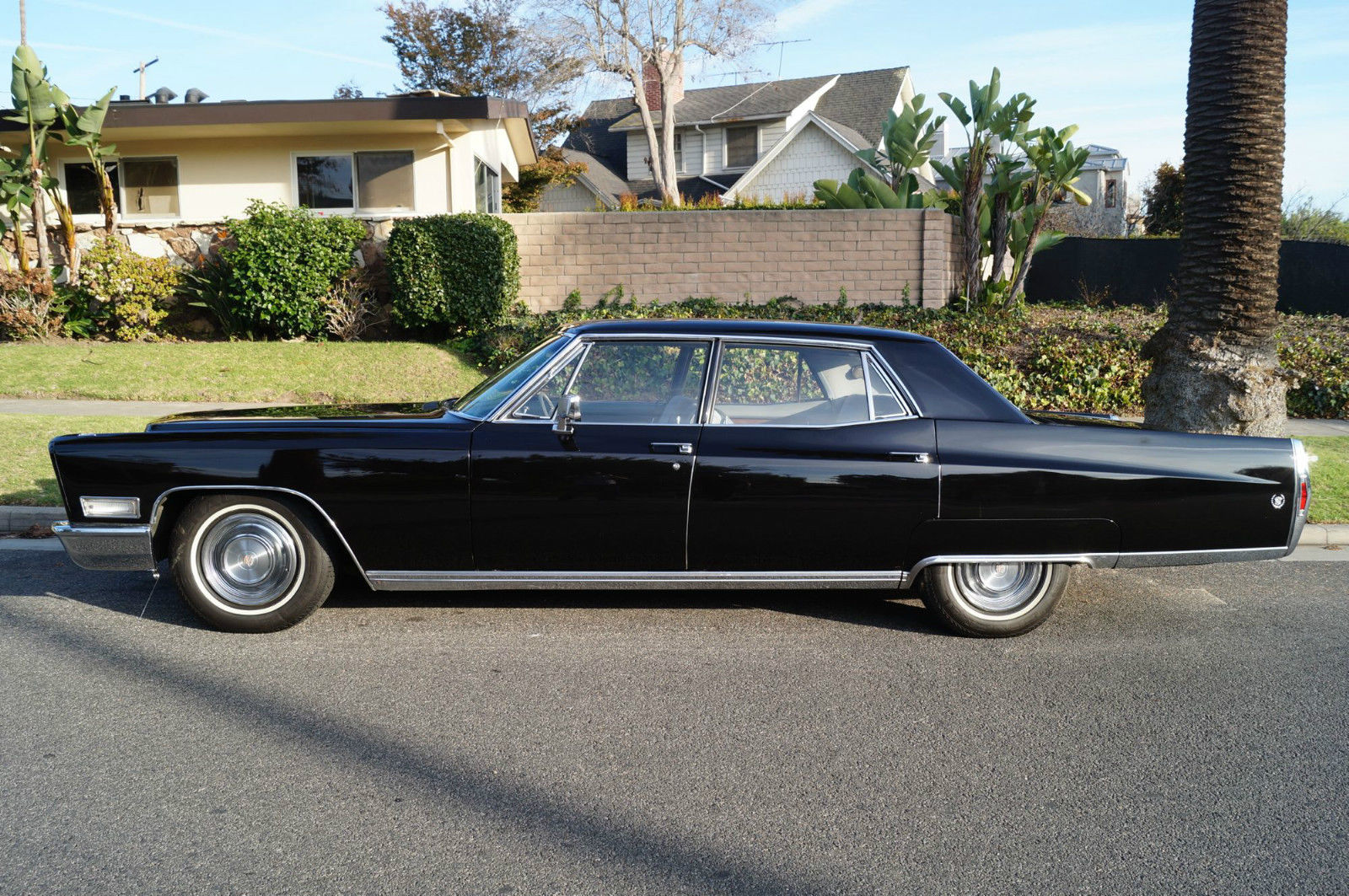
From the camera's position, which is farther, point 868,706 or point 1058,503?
point 1058,503

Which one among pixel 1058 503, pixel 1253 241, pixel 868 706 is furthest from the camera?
pixel 1253 241

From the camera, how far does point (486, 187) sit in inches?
760

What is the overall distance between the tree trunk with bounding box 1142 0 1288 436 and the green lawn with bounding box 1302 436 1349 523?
1.84 ft

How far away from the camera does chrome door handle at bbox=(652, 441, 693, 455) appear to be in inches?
195

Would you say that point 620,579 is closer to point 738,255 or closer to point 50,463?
point 50,463

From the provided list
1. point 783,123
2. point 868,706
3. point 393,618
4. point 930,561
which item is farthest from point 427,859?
point 783,123

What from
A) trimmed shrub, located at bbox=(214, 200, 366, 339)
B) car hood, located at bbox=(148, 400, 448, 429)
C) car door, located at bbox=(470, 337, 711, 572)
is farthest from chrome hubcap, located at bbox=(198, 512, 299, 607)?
trimmed shrub, located at bbox=(214, 200, 366, 339)

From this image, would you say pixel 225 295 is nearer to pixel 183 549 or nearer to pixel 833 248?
pixel 833 248

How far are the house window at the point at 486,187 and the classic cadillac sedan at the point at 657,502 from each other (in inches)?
528

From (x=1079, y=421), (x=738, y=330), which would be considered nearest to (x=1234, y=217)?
(x=1079, y=421)

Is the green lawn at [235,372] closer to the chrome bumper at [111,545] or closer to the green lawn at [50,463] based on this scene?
the green lawn at [50,463]

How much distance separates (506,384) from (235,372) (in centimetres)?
874

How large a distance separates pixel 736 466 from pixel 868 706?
1267mm

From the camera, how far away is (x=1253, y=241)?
8.23 meters
